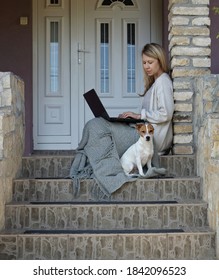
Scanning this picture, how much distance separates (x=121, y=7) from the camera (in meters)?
7.39

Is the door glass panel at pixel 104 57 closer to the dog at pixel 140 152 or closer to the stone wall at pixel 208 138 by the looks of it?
the stone wall at pixel 208 138

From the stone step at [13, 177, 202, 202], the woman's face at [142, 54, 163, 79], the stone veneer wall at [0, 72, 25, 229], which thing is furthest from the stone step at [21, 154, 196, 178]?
the woman's face at [142, 54, 163, 79]

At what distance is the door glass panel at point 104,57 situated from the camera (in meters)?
7.42

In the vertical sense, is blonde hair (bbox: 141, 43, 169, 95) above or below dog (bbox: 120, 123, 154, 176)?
above

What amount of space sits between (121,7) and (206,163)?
10.6ft

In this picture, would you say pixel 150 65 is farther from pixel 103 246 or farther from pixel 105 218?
pixel 103 246

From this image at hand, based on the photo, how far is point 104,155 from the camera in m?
5.20

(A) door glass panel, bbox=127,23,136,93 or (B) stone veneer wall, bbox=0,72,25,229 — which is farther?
(A) door glass panel, bbox=127,23,136,93

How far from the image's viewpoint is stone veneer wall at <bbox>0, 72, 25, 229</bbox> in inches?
187

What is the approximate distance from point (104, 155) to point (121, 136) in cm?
33

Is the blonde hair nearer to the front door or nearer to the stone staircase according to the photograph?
the stone staircase

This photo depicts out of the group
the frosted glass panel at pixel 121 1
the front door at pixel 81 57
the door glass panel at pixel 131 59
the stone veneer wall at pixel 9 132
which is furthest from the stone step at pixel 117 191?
the frosted glass panel at pixel 121 1
